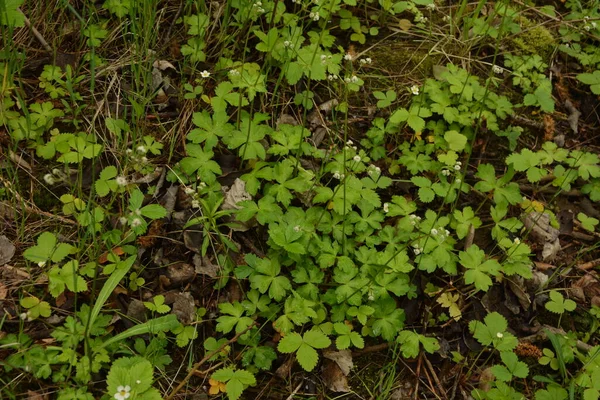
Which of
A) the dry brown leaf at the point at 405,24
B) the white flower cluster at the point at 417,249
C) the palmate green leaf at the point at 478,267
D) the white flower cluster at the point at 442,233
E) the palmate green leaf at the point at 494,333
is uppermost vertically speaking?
the dry brown leaf at the point at 405,24

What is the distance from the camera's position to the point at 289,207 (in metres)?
3.43

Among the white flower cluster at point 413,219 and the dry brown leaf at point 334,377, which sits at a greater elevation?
the white flower cluster at point 413,219

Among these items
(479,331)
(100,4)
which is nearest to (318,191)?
(479,331)

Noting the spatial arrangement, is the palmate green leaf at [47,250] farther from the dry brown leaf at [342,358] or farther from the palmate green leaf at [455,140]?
the palmate green leaf at [455,140]

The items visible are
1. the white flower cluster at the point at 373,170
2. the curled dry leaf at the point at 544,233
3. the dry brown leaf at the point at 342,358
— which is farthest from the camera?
the curled dry leaf at the point at 544,233

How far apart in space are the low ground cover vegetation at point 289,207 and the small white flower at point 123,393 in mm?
24

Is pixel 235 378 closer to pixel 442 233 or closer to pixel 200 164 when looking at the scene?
pixel 200 164

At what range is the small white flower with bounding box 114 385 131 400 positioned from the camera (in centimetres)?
261

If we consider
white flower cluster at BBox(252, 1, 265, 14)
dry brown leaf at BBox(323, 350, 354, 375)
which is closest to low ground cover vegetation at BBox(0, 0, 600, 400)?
dry brown leaf at BBox(323, 350, 354, 375)

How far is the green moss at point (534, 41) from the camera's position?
4.47 meters

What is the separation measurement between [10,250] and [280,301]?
5.14ft

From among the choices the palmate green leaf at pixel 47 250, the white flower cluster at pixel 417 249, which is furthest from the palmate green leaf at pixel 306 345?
the palmate green leaf at pixel 47 250

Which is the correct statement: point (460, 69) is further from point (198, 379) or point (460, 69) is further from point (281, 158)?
point (198, 379)

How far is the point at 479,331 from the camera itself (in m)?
3.26
